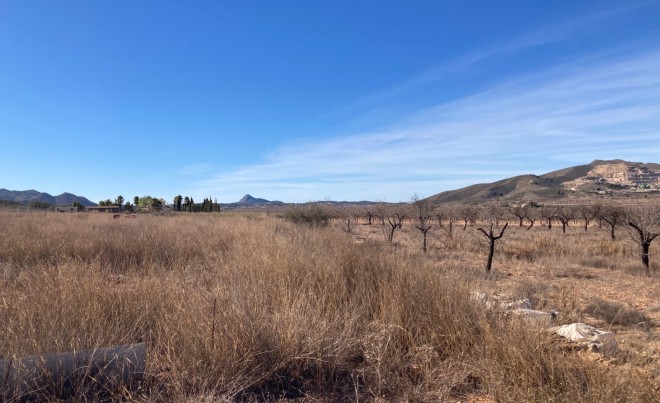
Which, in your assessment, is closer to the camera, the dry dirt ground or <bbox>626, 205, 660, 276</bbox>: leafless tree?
the dry dirt ground

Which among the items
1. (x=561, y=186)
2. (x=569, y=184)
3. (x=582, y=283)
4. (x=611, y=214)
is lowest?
(x=582, y=283)

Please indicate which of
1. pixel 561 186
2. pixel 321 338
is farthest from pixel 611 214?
pixel 561 186

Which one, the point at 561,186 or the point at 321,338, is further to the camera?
the point at 561,186

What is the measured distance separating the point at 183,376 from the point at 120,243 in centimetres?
937

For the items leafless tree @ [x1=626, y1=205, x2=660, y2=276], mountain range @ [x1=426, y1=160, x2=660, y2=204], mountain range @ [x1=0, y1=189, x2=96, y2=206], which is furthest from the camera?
mountain range @ [x1=0, y1=189, x2=96, y2=206]

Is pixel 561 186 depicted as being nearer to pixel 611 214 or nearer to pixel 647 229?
pixel 611 214

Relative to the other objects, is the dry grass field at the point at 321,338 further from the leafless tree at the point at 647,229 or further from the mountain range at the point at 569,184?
the mountain range at the point at 569,184

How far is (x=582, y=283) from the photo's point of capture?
42.8 ft

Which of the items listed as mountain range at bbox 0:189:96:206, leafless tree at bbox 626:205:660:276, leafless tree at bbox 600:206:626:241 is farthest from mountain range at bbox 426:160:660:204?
mountain range at bbox 0:189:96:206

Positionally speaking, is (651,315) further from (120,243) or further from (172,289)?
(120,243)

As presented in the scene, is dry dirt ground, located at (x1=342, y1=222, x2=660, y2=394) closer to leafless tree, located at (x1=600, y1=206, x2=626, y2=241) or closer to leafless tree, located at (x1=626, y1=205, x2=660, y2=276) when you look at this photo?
leafless tree, located at (x1=626, y1=205, x2=660, y2=276)

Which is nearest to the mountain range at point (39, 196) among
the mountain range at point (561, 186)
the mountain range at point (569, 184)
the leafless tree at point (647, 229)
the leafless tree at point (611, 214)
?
the mountain range at point (561, 186)

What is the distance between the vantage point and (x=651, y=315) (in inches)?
348

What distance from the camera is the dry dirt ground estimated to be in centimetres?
588
